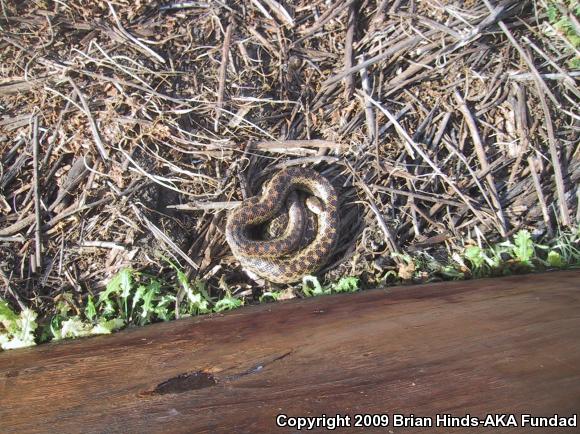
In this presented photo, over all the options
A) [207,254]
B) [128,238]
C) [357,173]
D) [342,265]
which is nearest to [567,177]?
[357,173]

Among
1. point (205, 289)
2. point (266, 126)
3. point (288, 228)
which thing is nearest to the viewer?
point (205, 289)

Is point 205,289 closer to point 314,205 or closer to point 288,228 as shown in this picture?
point 288,228

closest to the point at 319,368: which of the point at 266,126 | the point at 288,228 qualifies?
the point at 288,228

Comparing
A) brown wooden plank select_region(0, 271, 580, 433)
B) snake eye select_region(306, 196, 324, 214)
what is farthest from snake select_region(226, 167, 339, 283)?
brown wooden plank select_region(0, 271, 580, 433)

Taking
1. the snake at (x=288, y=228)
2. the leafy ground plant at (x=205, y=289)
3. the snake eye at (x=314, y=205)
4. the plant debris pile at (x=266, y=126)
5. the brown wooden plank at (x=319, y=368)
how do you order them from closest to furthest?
the brown wooden plank at (x=319, y=368) < the leafy ground plant at (x=205, y=289) < the plant debris pile at (x=266, y=126) < the snake at (x=288, y=228) < the snake eye at (x=314, y=205)

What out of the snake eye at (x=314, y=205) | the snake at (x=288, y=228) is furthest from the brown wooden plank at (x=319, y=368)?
the snake eye at (x=314, y=205)

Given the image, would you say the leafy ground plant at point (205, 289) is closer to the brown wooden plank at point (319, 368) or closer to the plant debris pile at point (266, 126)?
the plant debris pile at point (266, 126)
